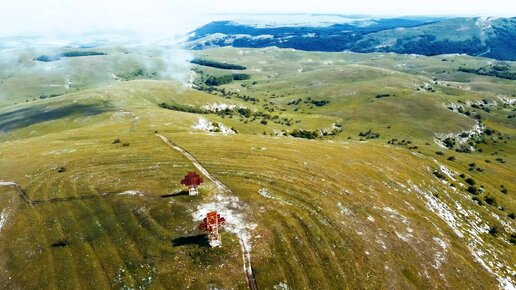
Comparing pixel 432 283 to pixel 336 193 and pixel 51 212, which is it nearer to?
pixel 336 193

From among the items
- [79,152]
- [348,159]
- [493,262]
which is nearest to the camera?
[493,262]

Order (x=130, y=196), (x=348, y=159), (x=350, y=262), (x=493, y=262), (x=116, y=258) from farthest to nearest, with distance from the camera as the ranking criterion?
(x=348, y=159), (x=493, y=262), (x=130, y=196), (x=350, y=262), (x=116, y=258)

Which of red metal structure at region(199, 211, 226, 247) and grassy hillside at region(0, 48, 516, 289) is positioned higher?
red metal structure at region(199, 211, 226, 247)

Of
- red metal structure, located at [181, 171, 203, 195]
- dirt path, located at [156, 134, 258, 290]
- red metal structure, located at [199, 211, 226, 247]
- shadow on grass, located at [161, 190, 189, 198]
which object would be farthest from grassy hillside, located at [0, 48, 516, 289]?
red metal structure, located at [181, 171, 203, 195]

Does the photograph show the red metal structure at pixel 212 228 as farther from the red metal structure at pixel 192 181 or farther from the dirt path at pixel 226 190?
the red metal structure at pixel 192 181

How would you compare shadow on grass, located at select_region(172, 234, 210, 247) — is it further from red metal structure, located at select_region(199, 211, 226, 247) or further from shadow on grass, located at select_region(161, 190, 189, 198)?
shadow on grass, located at select_region(161, 190, 189, 198)

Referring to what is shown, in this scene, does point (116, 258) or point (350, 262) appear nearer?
point (116, 258)

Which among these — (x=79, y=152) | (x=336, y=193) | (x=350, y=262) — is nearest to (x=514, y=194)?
(x=336, y=193)
